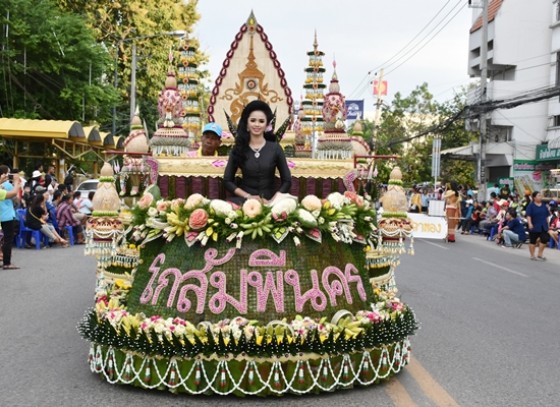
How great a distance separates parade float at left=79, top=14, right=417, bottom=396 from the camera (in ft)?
16.2

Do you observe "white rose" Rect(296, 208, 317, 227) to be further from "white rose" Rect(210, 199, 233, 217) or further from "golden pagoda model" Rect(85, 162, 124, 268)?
"golden pagoda model" Rect(85, 162, 124, 268)

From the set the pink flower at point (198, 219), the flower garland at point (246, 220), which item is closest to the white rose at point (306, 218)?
the flower garland at point (246, 220)

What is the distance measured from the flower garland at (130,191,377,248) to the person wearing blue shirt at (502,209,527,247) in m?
16.7

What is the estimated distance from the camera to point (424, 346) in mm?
6965

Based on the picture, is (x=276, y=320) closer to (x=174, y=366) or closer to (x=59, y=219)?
(x=174, y=366)

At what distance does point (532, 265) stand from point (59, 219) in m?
12.3

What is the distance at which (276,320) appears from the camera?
5074 millimetres

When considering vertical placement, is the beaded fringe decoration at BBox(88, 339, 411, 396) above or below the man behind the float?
below

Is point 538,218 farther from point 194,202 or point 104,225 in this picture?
point 194,202

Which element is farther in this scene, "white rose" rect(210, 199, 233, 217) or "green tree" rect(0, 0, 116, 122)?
"green tree" rect(0, 0, 116, 122)

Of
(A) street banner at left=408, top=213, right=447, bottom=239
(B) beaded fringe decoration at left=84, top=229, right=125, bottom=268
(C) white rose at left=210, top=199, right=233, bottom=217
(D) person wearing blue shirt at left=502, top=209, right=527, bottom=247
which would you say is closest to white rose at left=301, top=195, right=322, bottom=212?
(C) white rose at left=210, top=199, right=233, bottom=217

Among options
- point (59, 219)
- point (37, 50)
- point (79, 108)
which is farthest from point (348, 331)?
point (79, 108)

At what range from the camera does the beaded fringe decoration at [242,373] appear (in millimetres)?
4938

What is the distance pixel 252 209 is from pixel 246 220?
99 mm
